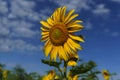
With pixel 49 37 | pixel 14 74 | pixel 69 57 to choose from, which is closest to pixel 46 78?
pixel 49 37

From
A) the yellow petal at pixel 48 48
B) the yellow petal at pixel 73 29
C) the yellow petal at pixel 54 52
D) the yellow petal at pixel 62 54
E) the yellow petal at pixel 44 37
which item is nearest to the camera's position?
the yellow petal at pixel 62 54

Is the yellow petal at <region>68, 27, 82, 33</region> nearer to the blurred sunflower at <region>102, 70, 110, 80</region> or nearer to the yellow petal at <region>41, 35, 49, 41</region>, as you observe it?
the yellow petal at <region>41, 35, 49, 41</region>

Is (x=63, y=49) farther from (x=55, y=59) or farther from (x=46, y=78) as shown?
(x=46, y=78)

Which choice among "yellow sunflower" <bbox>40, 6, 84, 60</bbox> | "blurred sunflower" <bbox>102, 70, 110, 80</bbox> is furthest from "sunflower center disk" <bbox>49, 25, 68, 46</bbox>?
"blurred sunflower" <bbox>102, 70, 110, 80</bbox>

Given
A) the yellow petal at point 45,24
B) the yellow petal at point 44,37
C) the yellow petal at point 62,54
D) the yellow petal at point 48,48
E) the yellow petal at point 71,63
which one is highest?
the yellow petal at point 45,24

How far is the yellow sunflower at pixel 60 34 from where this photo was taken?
6.80m

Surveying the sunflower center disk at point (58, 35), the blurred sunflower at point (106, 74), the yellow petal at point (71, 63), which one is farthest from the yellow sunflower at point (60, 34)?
the blurred sunflower at point (106, 74)

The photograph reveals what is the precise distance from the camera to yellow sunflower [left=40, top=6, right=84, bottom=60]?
268 inches

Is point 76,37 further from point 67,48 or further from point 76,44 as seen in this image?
point 67,48

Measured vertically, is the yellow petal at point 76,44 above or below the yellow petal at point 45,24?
below

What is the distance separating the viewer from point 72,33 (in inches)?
274

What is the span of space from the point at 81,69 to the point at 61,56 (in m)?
Answer: 0.77

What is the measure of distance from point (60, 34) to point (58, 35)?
0.11m

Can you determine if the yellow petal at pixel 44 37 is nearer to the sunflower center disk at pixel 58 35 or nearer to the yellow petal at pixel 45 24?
the sunflower center disk at pixel 58 35
